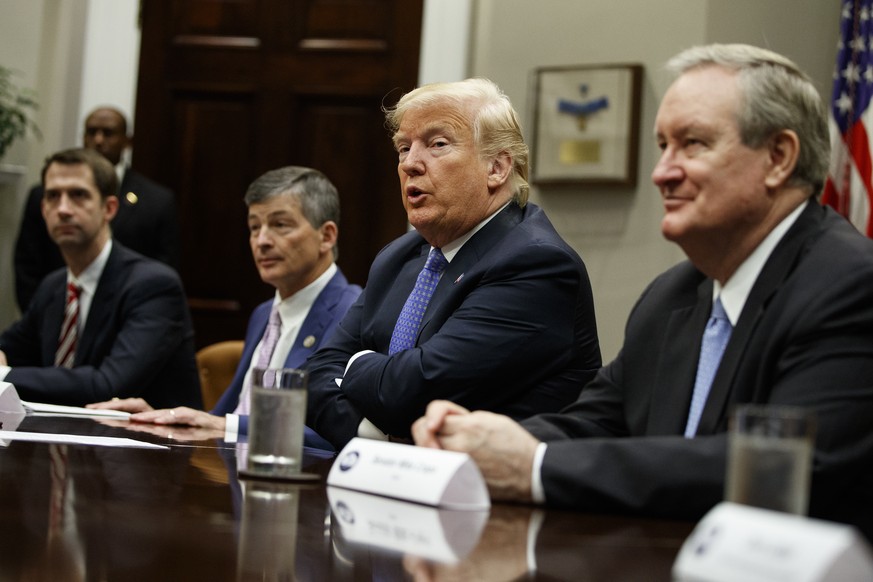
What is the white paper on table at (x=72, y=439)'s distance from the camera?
208 cm

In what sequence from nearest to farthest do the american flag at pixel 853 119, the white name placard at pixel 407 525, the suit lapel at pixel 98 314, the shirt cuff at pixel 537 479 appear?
the white name placard at pixel 407 525 → the shirt cuff at pixel 537 479 → the suit lapel at pixel 98 314 → the american flag at pixel 853 119

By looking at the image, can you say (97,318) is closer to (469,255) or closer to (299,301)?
(299,301)


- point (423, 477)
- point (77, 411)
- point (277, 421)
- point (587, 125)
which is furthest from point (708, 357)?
point (587, 125)

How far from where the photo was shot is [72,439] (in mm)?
2145

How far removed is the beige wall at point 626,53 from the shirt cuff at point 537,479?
347cm

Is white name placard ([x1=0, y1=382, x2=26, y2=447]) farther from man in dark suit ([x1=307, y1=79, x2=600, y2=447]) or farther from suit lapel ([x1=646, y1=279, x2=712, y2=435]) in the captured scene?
suit lapel ([x1=646, y1=279, x2=712, y2=435])

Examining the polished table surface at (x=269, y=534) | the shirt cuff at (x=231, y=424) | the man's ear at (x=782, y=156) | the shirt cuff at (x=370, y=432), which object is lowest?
the shirt cuff at (x=231, y=424)

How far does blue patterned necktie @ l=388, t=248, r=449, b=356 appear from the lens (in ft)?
8.55

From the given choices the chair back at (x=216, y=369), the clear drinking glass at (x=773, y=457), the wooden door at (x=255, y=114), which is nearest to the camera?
the clear drinking glass at (x=773, y=457)

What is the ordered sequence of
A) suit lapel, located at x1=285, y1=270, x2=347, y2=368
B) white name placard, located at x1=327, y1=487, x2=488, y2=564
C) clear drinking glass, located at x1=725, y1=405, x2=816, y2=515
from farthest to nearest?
suit lapel, located at x1=285, y1=270, x2=347, y2=368
white name placard, located at x1=327, y1=487, x2=488, y2=564
clear drinking glass, located at x1=725, y1=405, x2=816, y2=515

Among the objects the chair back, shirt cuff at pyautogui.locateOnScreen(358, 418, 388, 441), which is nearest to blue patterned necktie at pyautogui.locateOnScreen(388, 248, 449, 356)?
shirt cuff at pyautogui.locateOnScreen(358, 418, 388, 441)

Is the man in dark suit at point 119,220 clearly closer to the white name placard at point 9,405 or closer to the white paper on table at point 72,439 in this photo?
the white name placard at point 9,405

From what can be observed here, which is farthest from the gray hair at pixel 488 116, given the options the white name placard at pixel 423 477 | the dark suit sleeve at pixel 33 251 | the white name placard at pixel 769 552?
the dark suit sleeve at pixel 33 251

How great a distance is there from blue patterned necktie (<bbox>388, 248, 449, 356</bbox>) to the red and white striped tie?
175 cm
